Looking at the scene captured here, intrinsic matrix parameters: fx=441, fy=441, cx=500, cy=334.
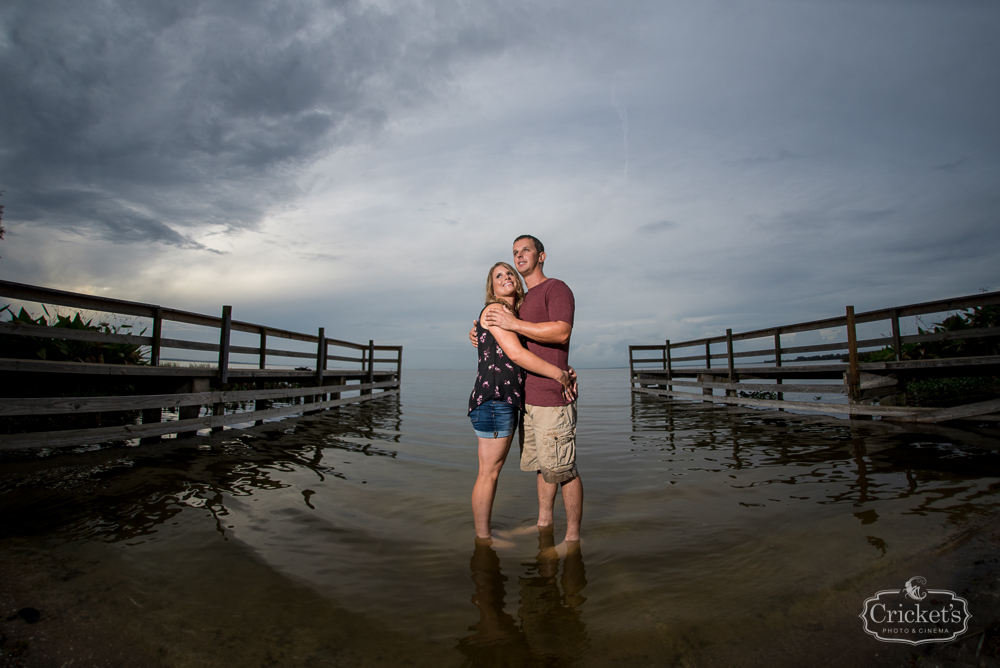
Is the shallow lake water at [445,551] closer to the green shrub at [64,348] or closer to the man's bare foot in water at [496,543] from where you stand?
the man's bare foot in water at [496,543]

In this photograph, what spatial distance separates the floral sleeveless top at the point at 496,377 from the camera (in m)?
2.74

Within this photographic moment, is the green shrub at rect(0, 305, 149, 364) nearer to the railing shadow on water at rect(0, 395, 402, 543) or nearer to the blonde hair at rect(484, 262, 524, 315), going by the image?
the railing shadow on water at rect(0, 395, 402, 543)

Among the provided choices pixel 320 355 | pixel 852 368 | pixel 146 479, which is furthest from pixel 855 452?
pixel 320 355

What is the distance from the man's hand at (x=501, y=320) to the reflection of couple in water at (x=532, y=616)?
140 cm

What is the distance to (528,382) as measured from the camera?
9.20 ft

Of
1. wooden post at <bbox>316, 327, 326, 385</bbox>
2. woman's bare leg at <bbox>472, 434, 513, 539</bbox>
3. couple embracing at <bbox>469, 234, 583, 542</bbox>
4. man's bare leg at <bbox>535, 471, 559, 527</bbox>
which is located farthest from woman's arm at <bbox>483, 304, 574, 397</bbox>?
wooden post at <bbox>316, 327, 326, 385</bbox>

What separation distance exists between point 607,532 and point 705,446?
3.94 m

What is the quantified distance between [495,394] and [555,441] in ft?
1.51

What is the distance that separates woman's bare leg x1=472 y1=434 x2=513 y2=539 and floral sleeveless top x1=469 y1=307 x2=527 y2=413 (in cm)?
24

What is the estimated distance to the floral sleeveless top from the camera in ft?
9.00

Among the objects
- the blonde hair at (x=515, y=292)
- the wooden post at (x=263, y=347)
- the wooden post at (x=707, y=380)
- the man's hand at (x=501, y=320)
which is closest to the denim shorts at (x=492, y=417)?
the man's hand at (x=501, y=320)

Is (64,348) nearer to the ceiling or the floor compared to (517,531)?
nearer to the ceiling

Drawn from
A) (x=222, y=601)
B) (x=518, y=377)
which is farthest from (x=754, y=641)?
(x=222, y=601)

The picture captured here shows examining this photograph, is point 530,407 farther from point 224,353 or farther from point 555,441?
point 224,353
